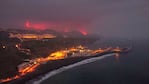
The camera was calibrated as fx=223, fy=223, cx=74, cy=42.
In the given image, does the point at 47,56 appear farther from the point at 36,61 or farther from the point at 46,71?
the point at 46,71

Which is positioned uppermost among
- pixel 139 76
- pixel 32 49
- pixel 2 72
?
pixel 32 49

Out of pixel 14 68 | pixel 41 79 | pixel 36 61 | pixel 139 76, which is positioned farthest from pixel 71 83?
pixel 36 61

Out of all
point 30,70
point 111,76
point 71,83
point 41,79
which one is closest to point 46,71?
point 30,70

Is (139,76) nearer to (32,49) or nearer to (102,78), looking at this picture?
(102,78)

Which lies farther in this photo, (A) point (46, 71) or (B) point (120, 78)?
(A) point (46, 71)

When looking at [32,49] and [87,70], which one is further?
[32,49]

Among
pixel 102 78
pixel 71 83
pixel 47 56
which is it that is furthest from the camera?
pixel 47 56

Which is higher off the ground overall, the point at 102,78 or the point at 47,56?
the point at 47,56

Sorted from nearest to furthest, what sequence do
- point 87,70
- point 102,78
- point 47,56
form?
1. point 102,78
2. point 87,70
3. point 47,56

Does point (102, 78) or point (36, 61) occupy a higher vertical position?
point (36, 61)
